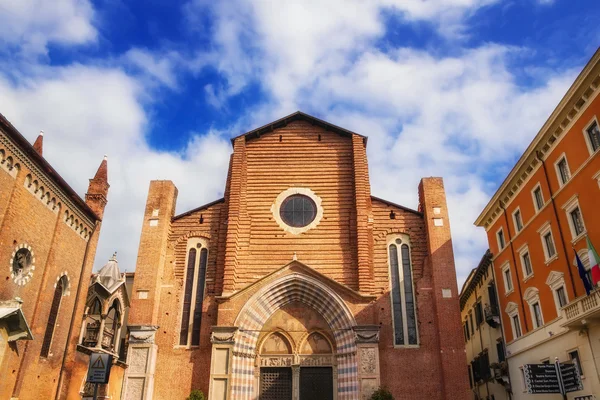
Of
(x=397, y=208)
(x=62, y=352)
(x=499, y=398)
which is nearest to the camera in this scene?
(x=62, y=352)

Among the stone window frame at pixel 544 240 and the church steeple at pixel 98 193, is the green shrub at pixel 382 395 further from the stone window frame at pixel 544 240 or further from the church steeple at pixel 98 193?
the church steeple at pixel 98 193

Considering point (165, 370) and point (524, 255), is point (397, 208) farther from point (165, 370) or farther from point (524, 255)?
point (165, 370)

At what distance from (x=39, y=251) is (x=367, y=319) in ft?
42.4

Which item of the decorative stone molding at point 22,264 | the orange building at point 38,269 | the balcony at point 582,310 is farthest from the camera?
the balcony at point 582,310

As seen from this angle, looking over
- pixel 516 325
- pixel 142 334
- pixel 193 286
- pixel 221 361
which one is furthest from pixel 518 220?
pixel 142 334

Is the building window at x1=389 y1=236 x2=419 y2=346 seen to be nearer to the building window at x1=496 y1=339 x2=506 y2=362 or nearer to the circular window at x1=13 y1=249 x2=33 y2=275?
the building window at x1=496 y1=339 x2=506 y2=362

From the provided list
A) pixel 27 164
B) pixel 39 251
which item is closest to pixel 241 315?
pixel 39 251

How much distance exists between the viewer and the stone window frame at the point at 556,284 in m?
19.7

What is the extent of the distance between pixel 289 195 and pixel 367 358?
8.65 metres

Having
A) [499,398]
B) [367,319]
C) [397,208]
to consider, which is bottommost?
[499,398]

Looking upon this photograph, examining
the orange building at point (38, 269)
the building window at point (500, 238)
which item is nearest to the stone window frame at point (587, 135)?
the building window at point (500, 238)

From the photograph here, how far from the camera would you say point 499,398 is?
27734mm

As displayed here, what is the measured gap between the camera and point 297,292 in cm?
2286

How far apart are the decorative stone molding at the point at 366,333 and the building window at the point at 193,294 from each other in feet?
23.0
